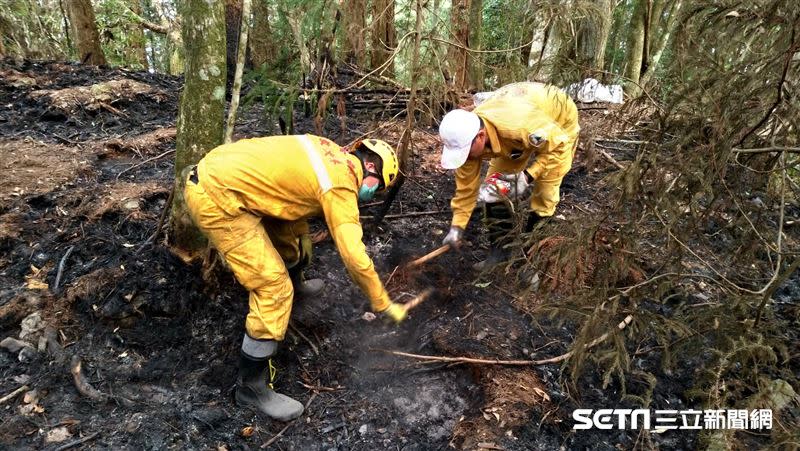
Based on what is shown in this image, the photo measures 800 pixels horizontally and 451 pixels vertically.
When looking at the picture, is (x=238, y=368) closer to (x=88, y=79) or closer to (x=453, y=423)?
(x=453, y=423)

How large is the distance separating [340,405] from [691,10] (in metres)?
2.95

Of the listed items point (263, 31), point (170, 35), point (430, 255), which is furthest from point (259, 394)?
point (170, 35)

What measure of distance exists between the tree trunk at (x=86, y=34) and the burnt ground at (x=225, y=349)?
5.82 meters

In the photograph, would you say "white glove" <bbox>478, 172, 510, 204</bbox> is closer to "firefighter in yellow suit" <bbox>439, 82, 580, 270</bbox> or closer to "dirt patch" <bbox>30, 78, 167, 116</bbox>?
"firefighter in yellow suit" <bbox>439, 82, 580, 270</bbox>

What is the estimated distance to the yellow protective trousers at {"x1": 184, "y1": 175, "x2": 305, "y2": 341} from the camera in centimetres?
266

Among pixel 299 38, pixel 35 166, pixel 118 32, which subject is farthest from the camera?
pixel 118 32

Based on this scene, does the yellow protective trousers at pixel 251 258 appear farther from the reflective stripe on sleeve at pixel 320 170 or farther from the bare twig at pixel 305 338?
the bare twig at pixel 305 338

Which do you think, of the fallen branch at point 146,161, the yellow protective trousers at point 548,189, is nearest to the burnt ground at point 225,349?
the fallen branch at point 146,161

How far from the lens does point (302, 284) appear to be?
3.72 m

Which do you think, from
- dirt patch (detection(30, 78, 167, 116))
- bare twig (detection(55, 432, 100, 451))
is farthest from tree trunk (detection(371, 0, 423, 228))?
dirt patch (detection(30, 78, 167, 116))

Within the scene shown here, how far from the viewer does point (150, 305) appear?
325cm

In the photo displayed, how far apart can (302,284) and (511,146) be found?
2021mm

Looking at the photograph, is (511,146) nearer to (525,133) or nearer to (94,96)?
(525,133)

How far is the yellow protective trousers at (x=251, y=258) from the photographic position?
105 inches
